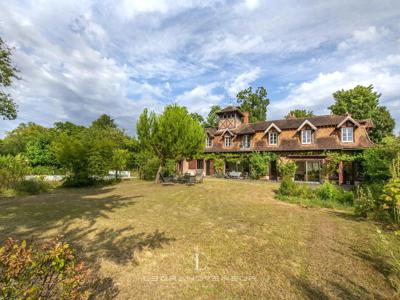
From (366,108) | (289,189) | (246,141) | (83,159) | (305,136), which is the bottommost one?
(289,189)

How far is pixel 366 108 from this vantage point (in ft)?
116

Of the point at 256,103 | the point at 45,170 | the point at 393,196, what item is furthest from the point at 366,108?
the point at 45,170

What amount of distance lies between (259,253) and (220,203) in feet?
19.5

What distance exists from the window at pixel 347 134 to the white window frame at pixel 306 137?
2.92m

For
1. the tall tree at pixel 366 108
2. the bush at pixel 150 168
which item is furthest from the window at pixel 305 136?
the tall tree at pixel 366 108

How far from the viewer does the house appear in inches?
779

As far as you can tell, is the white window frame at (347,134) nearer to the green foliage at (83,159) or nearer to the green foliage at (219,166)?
the green foliage at (219,166)

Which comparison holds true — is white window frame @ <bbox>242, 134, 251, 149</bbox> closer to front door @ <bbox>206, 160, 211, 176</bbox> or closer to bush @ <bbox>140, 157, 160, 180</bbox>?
front door @ <bbox>206, 160, 211, 176</bbox>

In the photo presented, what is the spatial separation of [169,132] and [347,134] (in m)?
17.6

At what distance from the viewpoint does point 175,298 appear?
3451mm

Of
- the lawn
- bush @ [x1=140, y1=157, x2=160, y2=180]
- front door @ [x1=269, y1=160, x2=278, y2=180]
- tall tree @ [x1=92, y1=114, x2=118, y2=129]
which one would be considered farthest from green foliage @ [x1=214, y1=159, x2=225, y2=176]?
tall tree @ [x1=92, y1=114, x2=118, y2=129]

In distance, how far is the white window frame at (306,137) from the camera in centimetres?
2192

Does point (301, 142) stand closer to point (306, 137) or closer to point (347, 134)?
point (306, 137)

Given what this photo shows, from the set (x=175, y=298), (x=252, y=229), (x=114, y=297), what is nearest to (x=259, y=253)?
(x=252, y=229)
